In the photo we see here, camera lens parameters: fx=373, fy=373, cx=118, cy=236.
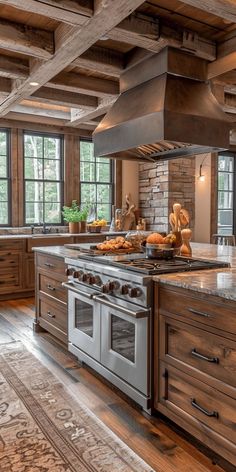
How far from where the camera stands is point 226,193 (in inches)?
319

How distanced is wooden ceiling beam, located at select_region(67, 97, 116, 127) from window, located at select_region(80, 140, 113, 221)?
704mm

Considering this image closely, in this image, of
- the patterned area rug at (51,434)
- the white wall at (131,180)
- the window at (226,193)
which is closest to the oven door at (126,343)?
the patterned area rug at (51,434)

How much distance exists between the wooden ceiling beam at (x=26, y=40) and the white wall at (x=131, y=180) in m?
3.99

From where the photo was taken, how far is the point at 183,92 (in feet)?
9.17

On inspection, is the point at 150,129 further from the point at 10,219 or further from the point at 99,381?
the point at 10,219

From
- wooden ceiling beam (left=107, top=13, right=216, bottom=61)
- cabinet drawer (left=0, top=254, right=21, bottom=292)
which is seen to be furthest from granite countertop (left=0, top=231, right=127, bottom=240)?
wooden ceiling beam (left=107, top=13, right=216, bottom=61)

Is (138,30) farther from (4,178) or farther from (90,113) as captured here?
(4,178)

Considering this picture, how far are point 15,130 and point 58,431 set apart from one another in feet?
16.5

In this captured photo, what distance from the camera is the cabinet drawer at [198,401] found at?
1.79 m

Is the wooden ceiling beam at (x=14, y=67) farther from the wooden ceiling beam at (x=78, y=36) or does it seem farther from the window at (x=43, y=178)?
the window at (x=43, y=178)

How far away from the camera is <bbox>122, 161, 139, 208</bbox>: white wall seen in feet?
23.4

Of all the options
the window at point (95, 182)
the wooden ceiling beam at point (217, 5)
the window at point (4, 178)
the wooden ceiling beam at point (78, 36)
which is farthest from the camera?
the window at point (95, 182)

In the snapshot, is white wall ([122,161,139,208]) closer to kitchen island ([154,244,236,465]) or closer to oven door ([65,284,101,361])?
oven door ([65,284,101,361])

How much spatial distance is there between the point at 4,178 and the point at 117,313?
14.2ft
